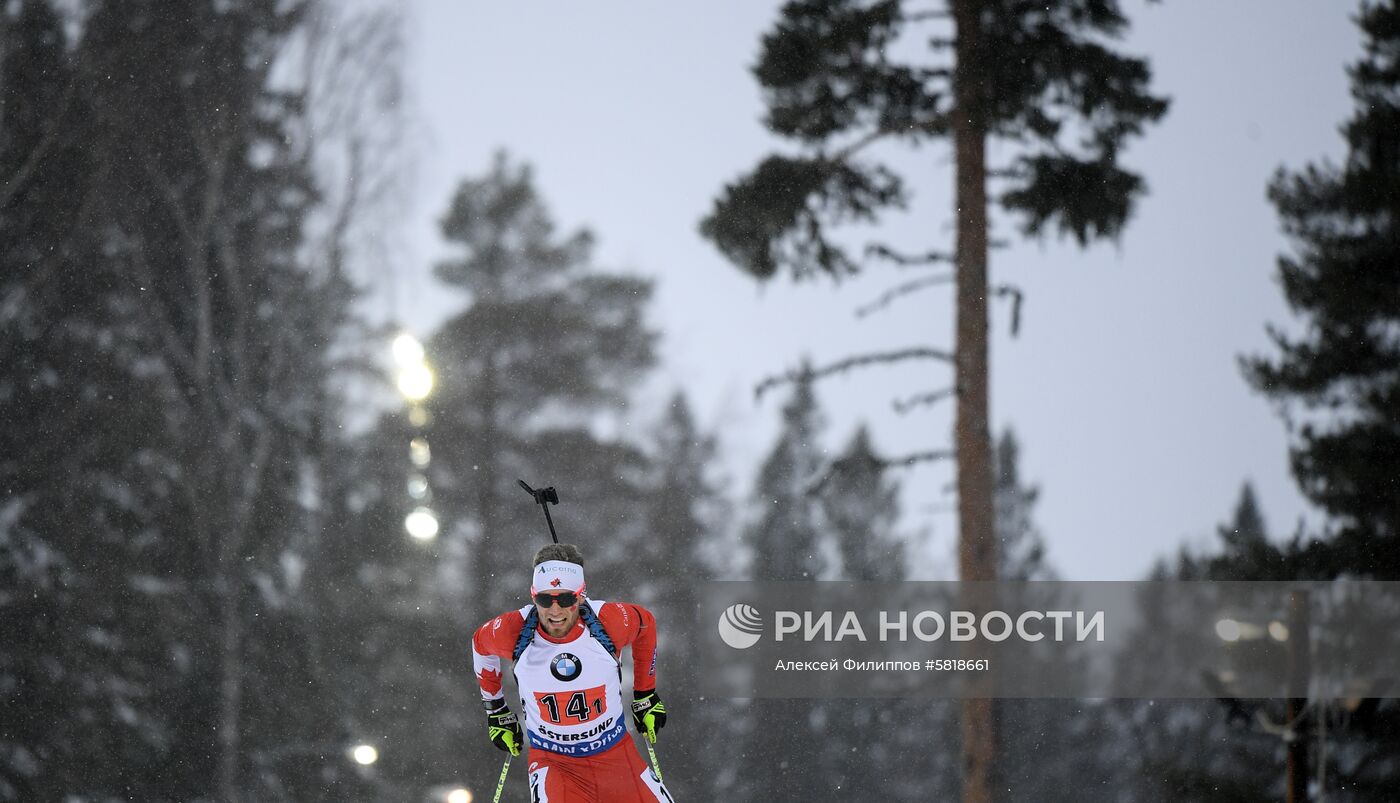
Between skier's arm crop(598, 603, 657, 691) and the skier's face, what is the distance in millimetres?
204

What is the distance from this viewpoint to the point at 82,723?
10.3m

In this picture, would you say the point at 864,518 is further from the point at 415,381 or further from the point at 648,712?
the point at 648,712

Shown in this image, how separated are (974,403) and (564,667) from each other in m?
4.54

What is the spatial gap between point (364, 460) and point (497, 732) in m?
6.64

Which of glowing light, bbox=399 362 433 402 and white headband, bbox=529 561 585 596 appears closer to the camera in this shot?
white headband, bbox=529 561 585 596

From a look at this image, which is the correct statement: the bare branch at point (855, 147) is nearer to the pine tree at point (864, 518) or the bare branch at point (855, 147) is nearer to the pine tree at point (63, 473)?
the pine tree at point (864, 518)

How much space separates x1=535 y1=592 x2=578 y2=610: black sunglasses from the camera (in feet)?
15.5

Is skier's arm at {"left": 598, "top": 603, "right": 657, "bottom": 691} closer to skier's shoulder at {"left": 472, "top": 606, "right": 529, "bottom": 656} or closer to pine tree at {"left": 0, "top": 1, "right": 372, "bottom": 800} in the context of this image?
skier's shoulder at {"left": 472, "top": 606, "right": 529, "bottom": 656}

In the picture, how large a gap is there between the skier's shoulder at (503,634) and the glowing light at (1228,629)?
21.8 feet

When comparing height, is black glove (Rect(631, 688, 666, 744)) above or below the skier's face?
below

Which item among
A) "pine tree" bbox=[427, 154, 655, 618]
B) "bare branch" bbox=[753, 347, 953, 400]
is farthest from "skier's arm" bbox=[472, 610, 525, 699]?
"pine tree" bbox=[427, 154, 655, 618]

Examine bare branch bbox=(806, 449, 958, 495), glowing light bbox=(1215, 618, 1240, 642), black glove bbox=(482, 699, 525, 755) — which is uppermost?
bare branch bbox=(806, 449, 958, 495)

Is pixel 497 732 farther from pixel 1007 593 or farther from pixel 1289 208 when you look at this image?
pixel 1289 208

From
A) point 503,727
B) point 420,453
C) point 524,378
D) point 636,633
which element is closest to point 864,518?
point 524,378
